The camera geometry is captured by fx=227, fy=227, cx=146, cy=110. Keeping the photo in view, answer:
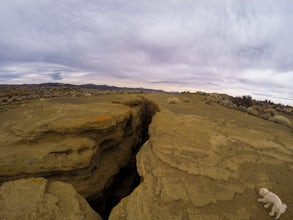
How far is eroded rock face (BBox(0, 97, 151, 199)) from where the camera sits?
6074 millimetres

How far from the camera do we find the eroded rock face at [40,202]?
3.78 m

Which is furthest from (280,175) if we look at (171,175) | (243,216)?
(171,175)

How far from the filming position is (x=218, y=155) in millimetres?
5480

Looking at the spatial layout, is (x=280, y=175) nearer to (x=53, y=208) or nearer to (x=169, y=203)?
(x=169, y=203)

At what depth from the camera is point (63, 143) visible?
6523 millimetres

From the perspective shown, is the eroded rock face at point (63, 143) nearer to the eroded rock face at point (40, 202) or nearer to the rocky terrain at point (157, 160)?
the rocky terrain at point (157, 160)

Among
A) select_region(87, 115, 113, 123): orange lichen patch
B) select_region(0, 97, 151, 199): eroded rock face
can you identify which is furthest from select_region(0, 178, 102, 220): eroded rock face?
select_region(87, 115, 113, 123): orange lichen patch

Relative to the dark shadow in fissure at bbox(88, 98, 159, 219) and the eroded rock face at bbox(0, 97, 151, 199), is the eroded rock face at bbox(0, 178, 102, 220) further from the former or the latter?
the dark shadow in fissure at bbox(88, 98, 159, 219)

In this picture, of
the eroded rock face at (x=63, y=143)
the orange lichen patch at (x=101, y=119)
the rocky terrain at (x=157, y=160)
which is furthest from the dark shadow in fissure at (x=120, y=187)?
the orange lichen patch at (x=101, y=119)

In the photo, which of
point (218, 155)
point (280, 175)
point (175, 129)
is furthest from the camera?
point (175, 129)

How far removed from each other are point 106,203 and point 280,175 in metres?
5.88

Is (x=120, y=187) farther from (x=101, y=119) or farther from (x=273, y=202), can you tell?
(x=273, y=202)

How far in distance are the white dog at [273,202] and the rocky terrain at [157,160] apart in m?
0.11

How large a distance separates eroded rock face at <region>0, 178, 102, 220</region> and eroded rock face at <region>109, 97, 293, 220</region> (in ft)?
2.27
